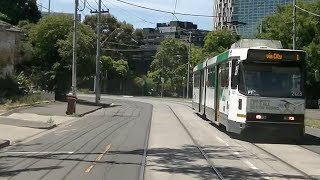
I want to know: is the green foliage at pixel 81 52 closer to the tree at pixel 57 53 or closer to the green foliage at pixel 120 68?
the tree at pixel 57 53

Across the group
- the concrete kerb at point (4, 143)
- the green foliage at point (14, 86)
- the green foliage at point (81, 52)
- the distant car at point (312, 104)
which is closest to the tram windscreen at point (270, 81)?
the concrete kerb at point (4, 143)

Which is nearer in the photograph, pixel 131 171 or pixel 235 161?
pixel 131 171

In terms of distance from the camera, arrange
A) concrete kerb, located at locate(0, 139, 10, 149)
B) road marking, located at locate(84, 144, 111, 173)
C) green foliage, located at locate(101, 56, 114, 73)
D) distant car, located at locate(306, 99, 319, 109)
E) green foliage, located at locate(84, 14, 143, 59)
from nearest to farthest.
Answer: road marking, located at locate(84, 144, 111, 173), concrete kerb, located at locate(0, 139, 10, 149), distant car, located at locate(306, 99, 319, 109), green foliage, located at locate(101, 56, 114, 73), green foliage, located at locate(84, 14, 143, 59)

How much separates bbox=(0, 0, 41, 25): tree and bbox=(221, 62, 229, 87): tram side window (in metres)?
50.5

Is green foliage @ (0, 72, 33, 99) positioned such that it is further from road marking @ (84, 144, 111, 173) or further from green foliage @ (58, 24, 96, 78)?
road marking @ (84, 144, 111, 173)

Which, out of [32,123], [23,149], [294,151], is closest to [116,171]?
[23,149]

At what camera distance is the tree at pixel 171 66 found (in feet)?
331

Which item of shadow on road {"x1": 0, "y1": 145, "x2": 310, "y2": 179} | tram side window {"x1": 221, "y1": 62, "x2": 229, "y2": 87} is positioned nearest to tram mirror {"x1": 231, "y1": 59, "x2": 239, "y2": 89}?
tram side window {"x1": 221, "y1": 62, "x2": 229, "y2": 87}

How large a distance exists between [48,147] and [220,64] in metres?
9.09

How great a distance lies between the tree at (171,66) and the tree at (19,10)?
1181 inches

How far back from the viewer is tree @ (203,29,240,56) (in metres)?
82.2

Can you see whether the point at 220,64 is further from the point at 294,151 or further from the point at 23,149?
the point at 23,149

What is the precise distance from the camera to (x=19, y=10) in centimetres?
7400

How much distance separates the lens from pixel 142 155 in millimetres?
15367
